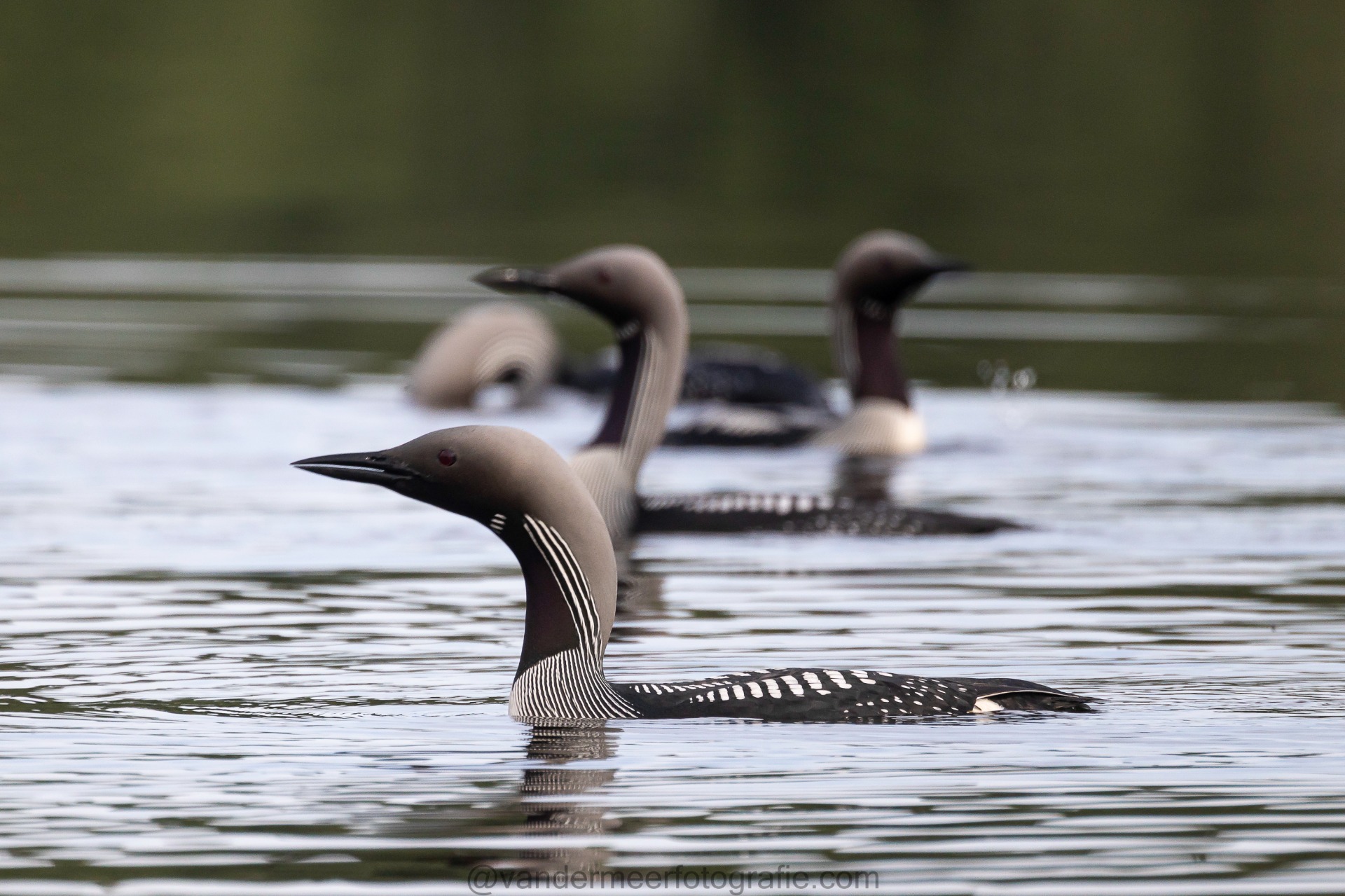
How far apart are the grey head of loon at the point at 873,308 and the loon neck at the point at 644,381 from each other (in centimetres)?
357

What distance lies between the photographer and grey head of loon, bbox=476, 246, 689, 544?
463 inches

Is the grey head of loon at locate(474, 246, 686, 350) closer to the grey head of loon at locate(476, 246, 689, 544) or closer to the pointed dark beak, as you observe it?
the grey head of loon at locate(476, 246, 689, 544)

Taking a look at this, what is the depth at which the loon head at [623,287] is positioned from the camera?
38.2 ft

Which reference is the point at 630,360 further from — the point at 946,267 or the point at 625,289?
the point at 946,267

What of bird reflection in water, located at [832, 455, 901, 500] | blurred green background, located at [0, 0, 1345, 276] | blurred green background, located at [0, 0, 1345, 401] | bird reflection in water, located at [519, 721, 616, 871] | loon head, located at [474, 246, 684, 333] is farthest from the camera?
blurred green background, located at [0, 0, 1345, 276]

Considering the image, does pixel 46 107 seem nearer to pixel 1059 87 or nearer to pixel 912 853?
pixel 1059 87

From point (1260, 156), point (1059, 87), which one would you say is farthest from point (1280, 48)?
point (1260, 156)

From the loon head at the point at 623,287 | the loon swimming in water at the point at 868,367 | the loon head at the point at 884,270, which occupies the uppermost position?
the loon head at the point at 623,287

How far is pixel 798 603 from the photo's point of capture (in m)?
10.3

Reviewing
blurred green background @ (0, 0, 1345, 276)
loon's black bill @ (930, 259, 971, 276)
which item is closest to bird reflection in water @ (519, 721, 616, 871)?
loon's black bill @ (930, 259, 971, 276)

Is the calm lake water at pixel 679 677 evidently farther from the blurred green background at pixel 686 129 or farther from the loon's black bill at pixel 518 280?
the blurred green background at pixel 686 129

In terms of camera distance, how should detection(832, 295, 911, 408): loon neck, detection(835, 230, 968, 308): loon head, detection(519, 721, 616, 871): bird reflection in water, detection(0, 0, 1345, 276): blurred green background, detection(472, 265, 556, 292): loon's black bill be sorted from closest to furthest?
detection(519, 721, 616, 871): bird reflection in water, detection(472, 265, 556, 292): loon's black bill, detection(835, 230, 968, 308): loon head, detection(832, 295, 911, 408): loon neck, detection(0, 0, 1345, 276): blurred green background

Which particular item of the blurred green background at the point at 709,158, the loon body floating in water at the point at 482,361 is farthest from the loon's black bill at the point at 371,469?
the blurred green background at the point at 709,158

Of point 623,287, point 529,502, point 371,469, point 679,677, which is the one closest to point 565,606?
point 529,502
